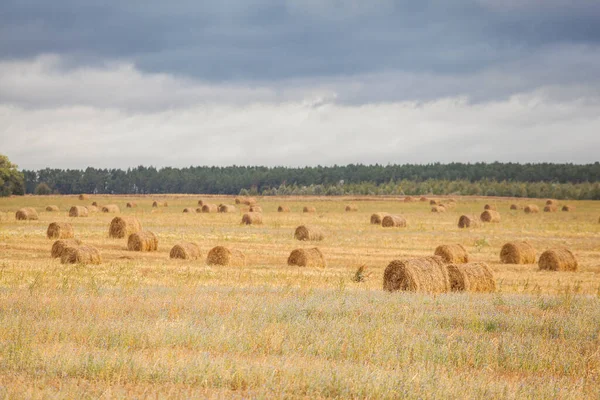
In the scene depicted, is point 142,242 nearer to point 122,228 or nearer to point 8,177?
point 122,228

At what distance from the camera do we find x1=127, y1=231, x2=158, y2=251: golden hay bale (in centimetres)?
2864

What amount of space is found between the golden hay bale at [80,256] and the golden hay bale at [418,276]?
33.7 feet

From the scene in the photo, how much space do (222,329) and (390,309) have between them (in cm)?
400

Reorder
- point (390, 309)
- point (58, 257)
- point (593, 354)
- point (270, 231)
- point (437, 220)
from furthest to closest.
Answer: point (437, 220) < point (270, 231) < point (58, 257) < point (390, 309) < point (593, 354)

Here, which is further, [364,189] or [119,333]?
[364,189]

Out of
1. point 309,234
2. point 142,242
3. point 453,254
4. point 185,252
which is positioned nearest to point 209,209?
point 309,234

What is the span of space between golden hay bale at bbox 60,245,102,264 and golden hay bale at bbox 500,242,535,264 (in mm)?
15288

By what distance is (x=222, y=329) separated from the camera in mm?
10117

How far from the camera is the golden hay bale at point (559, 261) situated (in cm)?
2469

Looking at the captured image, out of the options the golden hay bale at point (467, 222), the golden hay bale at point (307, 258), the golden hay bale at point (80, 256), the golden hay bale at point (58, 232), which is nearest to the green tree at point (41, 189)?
the golden hay bale at point (467, 222)

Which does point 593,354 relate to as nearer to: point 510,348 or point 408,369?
point 510,348

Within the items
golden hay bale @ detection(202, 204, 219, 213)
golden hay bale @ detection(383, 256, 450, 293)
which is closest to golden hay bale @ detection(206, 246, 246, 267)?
golden hay bale @ detection(383, 256, 450, 293)

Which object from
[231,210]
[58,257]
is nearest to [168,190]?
Answer: [231,210]

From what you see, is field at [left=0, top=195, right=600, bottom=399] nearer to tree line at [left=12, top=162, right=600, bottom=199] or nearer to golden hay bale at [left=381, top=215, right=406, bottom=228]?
golden hay bale at [left=381, top=215, right=406, bottom=228]
